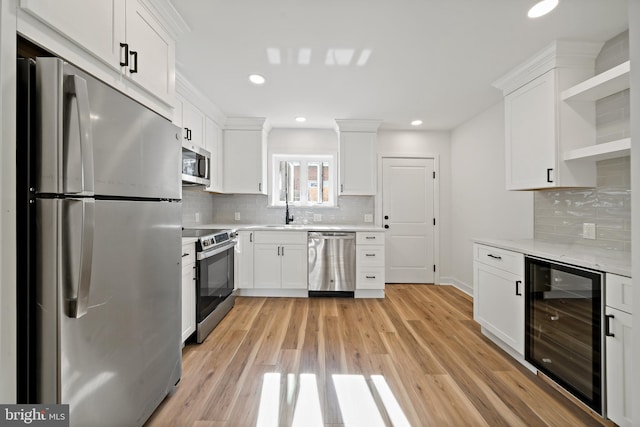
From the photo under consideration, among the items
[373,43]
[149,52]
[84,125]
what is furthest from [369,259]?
[84,125]

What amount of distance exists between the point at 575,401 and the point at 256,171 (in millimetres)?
3776

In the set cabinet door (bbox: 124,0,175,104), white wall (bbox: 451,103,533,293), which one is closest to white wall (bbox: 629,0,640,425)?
cabinet door (bbox: 124,0,175,104)

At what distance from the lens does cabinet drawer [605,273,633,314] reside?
1.31 metres

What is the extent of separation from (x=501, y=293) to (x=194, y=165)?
3047mm

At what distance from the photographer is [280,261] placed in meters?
3.57

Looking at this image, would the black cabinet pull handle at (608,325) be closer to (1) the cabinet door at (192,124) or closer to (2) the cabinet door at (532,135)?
(2) the cabinet door at (532,135)

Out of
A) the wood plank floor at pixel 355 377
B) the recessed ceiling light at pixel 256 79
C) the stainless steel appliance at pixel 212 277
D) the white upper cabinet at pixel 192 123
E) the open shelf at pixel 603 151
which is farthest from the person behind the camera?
the white upper cabinet at pixel 192 123

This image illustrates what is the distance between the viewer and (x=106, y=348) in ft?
3.64

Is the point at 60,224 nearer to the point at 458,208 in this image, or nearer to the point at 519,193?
the point at 519,193

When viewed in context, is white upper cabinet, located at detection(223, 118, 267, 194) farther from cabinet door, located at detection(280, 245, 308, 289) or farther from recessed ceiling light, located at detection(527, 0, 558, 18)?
recessed ceiling light, located at detection(527, 0, 558, 18)

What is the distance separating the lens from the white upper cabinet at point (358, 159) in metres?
3.90

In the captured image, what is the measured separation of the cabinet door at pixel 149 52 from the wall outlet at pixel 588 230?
314cm

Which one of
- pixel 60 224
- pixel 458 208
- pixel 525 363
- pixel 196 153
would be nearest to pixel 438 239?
pixel 458 208

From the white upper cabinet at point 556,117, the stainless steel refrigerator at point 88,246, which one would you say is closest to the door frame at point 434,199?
the white upper cabinet at point 556,117
